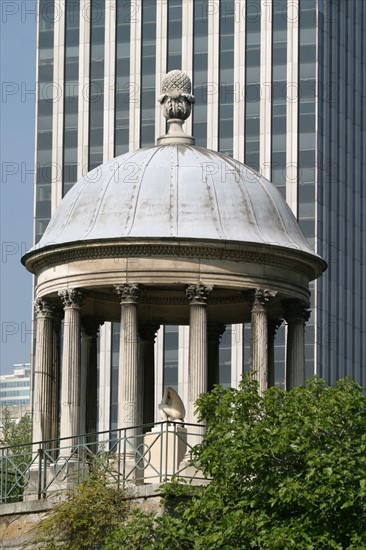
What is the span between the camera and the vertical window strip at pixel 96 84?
178 metres

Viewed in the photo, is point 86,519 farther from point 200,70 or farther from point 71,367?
point 200,70

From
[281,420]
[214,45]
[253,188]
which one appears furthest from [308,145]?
[281,420]

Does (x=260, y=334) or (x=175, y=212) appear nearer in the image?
(x=175, y=212)

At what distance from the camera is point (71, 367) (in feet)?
183

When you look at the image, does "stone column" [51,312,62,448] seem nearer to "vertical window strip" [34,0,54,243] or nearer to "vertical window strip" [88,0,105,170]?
"vertical window strip" [88,0,105,170]

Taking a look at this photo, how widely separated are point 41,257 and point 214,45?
12155 cm

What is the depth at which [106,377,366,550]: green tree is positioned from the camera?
44250 mm

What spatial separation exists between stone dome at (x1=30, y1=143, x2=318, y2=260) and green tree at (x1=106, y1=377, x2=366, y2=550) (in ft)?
28.3

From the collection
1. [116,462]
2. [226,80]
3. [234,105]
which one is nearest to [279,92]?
[234,105]

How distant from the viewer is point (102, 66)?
589 ft

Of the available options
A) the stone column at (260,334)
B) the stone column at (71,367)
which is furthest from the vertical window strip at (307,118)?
the stone column at (71,367)

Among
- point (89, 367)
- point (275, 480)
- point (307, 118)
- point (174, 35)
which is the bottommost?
point (275, 480)

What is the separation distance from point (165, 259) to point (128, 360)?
3.12 metres

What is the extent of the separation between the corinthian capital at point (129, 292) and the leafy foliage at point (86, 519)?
7.82 meters
